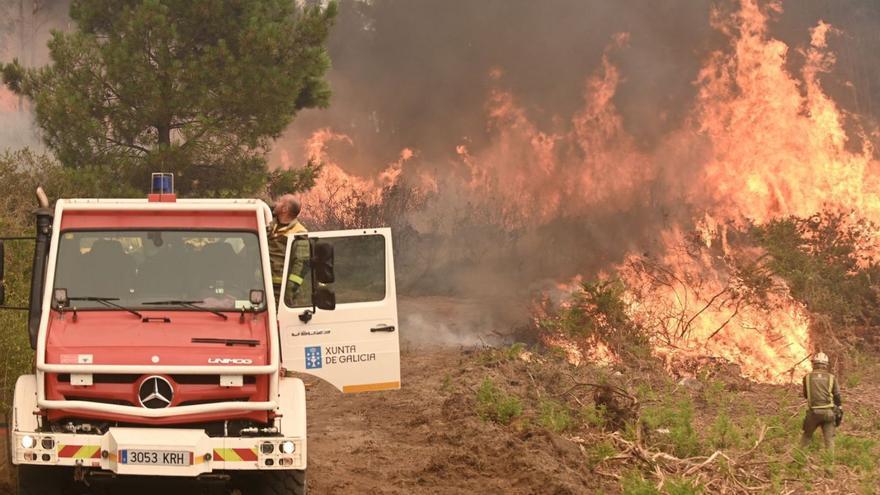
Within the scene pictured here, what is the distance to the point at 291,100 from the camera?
24.9m

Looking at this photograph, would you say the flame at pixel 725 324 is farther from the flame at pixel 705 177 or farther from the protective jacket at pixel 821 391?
the protective jacket at pixel 821 391

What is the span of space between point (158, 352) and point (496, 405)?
7.51m

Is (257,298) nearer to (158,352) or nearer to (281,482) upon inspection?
(158,352)

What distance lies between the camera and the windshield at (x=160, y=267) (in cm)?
830

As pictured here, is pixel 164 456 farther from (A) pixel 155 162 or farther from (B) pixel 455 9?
(B) pixel 455 9

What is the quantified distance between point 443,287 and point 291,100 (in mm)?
6407

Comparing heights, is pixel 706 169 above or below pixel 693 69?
below

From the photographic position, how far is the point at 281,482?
822 centimetres

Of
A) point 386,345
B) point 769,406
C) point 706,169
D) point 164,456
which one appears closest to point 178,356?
point 164,456

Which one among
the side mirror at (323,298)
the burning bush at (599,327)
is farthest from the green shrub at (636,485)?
the burning bush at (599,327)

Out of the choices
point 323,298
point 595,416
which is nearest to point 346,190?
point 595,416

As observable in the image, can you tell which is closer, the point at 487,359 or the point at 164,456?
the point at 164,456

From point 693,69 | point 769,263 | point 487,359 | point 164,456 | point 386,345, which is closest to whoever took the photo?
point 164,456

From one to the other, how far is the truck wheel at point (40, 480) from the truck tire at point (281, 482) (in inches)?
53.4
